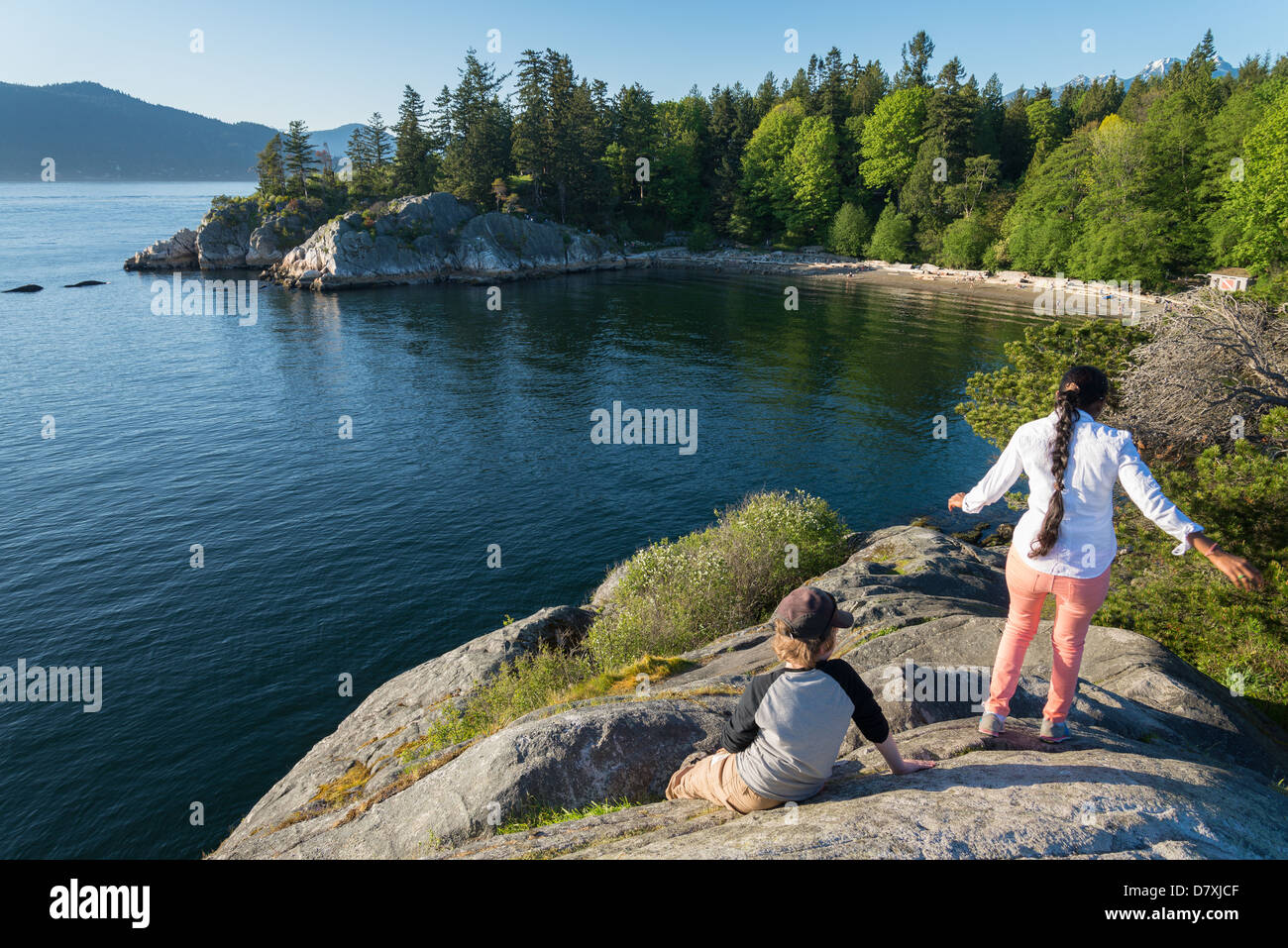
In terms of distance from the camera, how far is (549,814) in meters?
8.18

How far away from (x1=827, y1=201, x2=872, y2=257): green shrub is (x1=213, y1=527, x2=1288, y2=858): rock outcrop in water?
4462 inches

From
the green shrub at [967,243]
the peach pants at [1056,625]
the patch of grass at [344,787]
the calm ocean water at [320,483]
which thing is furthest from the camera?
the green shrub at [967,243]

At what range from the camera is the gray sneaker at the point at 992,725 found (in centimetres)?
680

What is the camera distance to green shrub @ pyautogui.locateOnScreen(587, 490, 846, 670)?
1955 cm

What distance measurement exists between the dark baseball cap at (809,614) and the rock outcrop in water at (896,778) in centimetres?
154

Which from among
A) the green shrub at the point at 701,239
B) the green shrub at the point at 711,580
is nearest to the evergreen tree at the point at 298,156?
the green shrub at the point at 701,239

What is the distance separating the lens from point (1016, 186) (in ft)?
350

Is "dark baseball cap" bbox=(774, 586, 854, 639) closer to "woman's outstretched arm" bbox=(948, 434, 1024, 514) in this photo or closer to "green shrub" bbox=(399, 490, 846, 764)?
"woman's outstretched arm" bbox=(948, 434, 1024, 514)

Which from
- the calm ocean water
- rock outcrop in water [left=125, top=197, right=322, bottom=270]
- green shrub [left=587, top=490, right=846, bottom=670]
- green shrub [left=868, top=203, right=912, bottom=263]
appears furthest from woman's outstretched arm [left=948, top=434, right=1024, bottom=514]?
rock outcrop in water [left=125, top=197, right=322, bottom=270]

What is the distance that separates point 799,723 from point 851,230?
122971mm

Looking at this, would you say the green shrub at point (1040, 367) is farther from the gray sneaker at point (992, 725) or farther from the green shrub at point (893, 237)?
the green shrub at point (893, 237)
